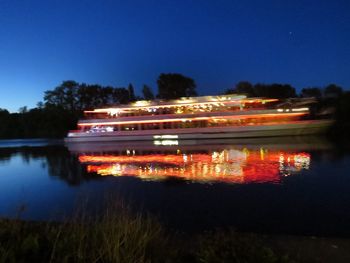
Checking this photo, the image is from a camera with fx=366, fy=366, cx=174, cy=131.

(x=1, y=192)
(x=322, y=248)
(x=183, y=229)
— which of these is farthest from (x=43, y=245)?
(x=1, y=192)

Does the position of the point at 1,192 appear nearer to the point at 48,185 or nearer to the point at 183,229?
the point at 48,185

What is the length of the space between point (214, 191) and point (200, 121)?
3477 centimetres

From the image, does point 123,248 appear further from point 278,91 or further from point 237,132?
point 278,91

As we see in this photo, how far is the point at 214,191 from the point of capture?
15.0 meters

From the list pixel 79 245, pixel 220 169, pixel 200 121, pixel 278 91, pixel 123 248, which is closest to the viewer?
pixel 79 245

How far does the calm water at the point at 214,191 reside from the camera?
10727 millimetres

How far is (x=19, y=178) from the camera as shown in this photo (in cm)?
2284

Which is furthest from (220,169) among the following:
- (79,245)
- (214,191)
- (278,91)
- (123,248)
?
(278,91)

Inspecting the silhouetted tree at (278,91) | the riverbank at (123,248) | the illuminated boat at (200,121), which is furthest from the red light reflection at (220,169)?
the silhouetted tree at (278,91)

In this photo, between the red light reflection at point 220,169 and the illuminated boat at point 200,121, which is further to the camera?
the illuminated boat at point 200,121

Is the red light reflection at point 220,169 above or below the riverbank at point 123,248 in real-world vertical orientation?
below

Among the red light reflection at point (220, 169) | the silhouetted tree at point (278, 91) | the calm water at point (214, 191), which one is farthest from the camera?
the silhouetted tree at point (278, 91)

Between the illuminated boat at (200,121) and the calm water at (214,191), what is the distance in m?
19.1

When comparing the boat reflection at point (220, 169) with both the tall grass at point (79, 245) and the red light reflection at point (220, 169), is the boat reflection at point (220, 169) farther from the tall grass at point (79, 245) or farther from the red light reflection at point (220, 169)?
the tall grass at point (79, 245)
